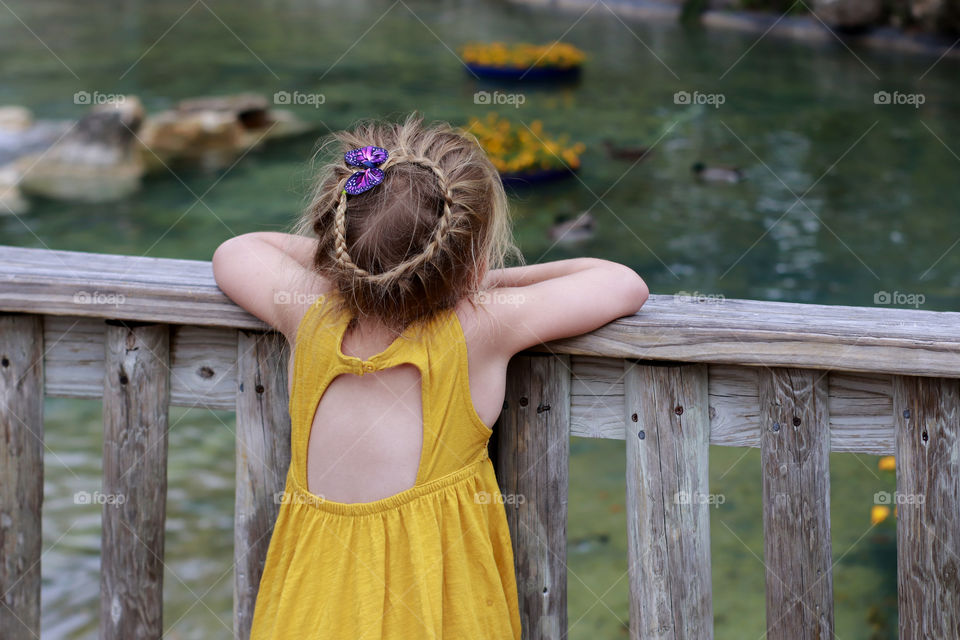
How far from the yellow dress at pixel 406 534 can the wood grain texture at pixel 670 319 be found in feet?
0.44

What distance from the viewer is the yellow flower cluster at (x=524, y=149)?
7.09 m

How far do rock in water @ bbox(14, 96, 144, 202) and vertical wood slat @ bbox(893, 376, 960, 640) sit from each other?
774 centimetres

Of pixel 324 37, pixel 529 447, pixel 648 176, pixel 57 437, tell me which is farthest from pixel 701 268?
pixel 324 37

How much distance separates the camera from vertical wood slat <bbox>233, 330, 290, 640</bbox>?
129 centimetres

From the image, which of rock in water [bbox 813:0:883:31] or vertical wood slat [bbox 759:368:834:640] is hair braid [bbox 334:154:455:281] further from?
rock in water [bbox 813:0:883:31]

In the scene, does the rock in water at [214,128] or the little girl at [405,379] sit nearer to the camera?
the little girl at [405,379]

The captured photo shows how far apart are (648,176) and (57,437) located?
5.26 m

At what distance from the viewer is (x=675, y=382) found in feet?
3.89

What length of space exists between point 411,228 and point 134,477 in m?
0.55

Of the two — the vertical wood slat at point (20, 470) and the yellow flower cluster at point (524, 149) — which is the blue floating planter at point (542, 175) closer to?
the yellow flower cluster at point (524, 149)

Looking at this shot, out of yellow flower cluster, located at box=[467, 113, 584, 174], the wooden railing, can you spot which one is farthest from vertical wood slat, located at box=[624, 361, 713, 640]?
yellow flower cluster, located at box=[467, 113, 584, 174]

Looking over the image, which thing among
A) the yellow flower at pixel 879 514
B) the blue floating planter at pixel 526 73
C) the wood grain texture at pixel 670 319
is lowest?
the yellow flower at pixel 879 514

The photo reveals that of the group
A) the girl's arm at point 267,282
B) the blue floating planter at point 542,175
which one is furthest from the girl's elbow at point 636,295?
the blue floating planter at point 542,175

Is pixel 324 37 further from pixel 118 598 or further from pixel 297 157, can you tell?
pixel 118 598
